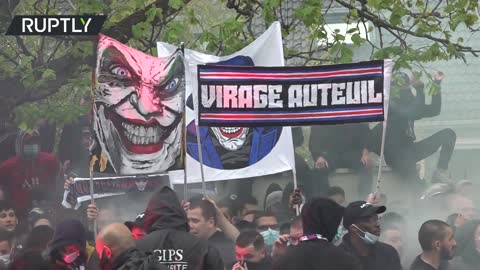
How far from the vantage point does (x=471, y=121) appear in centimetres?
1273

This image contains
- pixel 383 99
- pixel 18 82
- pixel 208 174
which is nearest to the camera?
pixel 383 99

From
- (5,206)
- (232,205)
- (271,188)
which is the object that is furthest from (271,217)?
(5,206)

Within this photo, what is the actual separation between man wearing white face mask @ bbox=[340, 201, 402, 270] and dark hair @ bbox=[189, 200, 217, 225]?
42.4 inches

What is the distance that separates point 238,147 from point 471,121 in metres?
4.08

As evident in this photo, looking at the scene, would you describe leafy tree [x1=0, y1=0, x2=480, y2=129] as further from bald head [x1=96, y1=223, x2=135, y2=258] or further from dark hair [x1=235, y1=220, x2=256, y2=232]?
bald head [x1=96, y1=223, x2=135, y2=258]

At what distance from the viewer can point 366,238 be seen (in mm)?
7867

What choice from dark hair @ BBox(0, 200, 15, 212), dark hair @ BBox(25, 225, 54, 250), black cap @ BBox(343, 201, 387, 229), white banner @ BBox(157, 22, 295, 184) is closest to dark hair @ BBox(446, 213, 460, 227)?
white banner @ BBox(157, 22, 295, 184)

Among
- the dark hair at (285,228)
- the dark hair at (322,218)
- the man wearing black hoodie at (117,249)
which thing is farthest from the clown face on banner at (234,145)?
the man wearing black hoodie at (117,249)

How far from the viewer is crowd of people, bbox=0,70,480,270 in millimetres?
6516

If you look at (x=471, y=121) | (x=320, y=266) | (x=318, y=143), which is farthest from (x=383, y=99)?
(x=471, y=121)

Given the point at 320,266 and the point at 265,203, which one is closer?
the point at 320,266

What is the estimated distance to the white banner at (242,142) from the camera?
30.7 ft

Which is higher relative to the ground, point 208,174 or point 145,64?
point 145,64

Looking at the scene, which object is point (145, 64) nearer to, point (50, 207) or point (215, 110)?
point (215, 110)
